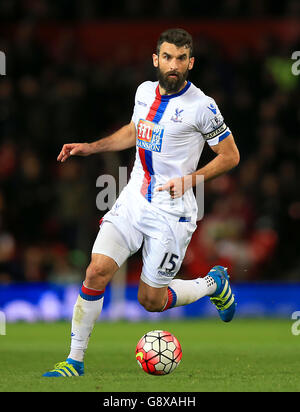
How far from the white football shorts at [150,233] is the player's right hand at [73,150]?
0.47 meters

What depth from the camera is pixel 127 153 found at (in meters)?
14.6

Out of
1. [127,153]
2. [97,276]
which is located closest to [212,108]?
[97,276]

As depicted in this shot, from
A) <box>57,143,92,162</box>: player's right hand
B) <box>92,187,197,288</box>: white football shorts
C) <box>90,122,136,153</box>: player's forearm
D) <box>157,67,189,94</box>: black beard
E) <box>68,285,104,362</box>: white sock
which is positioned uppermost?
<box>157,67,189,94</box>: black beard

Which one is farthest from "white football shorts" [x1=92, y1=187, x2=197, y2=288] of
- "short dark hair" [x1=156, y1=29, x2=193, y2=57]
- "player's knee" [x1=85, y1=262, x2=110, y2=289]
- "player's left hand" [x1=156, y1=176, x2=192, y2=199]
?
"short dark hair" [x1=156, y1=29, x2=193, y2=57]

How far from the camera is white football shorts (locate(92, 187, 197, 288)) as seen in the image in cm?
732

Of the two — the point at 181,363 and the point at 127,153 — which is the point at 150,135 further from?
the point at 127,153

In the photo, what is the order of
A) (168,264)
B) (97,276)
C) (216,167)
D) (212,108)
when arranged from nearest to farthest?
1. (97,276)
2. (216,167)
3. (212,108)
4. (168,264)

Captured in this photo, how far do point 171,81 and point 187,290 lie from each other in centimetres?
189

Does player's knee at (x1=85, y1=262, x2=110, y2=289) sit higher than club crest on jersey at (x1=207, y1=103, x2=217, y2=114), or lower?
lower

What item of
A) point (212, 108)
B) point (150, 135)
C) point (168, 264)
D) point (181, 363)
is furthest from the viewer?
point (181, 363)

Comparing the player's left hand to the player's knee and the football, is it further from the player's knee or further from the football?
the football

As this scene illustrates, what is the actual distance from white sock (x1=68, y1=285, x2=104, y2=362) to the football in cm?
44

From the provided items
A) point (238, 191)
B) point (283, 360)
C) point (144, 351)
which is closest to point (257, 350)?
point (283, 360)

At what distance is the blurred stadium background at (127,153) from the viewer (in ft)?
45.5
